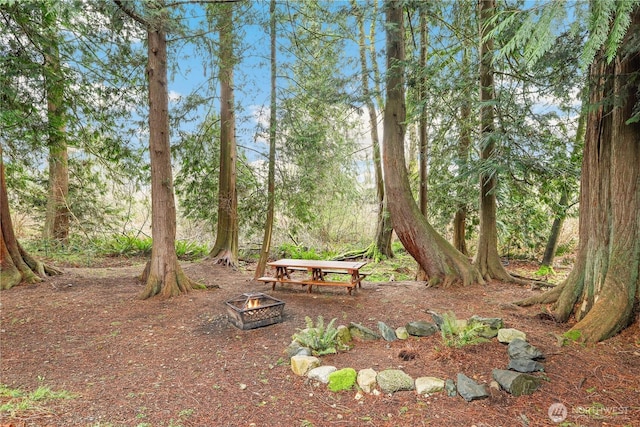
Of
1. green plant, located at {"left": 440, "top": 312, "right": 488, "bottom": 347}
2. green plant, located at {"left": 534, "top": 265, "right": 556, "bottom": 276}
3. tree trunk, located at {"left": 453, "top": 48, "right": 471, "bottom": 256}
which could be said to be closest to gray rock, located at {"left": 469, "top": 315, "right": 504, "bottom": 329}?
green plant, located at {"left": 440, "top": 312, "right": 488, "bottom": 347}

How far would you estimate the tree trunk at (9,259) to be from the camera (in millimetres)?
5809

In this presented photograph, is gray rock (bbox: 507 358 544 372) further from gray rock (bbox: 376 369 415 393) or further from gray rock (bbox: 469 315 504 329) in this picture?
gray rock (bbox: 376 369 415 393)

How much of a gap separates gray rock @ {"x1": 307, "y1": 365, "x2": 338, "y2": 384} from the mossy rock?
8cm

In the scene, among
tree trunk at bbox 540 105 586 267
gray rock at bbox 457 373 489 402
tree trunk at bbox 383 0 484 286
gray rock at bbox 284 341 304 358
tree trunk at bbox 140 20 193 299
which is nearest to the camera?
gray rock at bbox 457 373 489 402

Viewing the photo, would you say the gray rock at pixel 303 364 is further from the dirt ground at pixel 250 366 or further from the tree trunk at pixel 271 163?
the tree trunk at pixel 271 163

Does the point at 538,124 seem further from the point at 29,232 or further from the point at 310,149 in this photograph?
the point at 29,232

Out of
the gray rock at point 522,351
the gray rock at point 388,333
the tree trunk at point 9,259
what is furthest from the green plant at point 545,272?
the tree trunk at point 9,259

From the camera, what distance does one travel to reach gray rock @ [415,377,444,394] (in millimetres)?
2621

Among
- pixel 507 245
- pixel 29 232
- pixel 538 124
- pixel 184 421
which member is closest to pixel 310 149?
pixel 538 124

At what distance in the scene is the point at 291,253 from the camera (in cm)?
1011

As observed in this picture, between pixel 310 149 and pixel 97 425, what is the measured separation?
249 inches

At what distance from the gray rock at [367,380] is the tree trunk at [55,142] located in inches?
200

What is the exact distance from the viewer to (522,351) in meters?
2.98

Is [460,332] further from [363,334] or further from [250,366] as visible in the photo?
[250,366]
